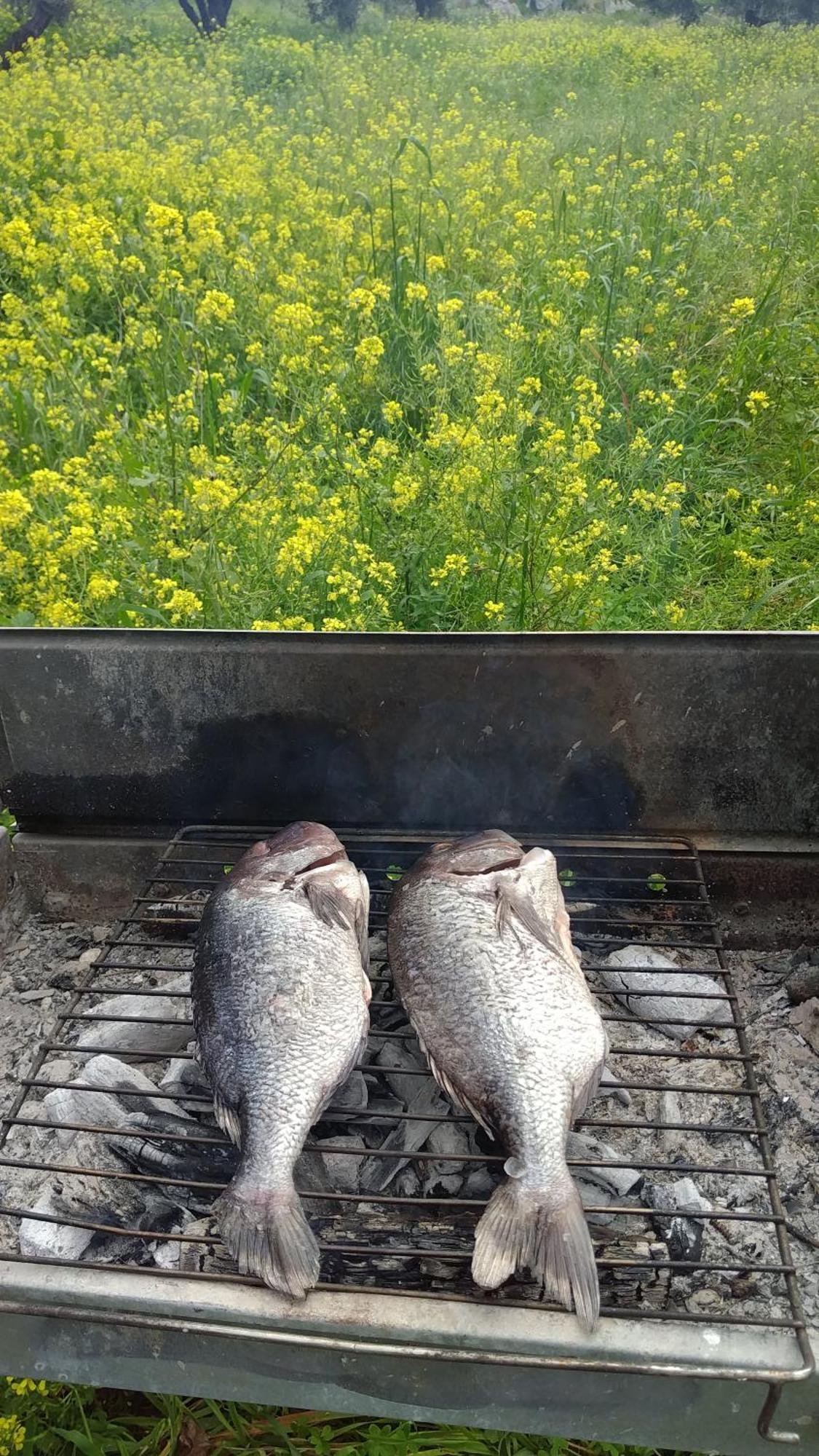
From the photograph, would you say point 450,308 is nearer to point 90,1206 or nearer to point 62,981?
point 62,981

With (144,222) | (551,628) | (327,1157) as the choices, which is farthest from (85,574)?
(327,1157)

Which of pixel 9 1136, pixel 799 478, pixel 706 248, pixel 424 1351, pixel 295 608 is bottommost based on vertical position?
pixel 9 1136

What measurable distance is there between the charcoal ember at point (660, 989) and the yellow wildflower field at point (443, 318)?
1022 millimetres

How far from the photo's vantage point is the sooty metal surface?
165 centimetres

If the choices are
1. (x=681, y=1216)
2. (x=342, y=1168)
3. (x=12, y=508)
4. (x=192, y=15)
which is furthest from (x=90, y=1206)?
(x=192, y=15)

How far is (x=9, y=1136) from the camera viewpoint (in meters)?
2.18

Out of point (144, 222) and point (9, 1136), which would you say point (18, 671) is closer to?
point (9, 1136)

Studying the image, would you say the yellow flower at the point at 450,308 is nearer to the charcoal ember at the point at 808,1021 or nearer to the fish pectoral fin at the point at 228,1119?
the charcoal ember at the point at 808,1021

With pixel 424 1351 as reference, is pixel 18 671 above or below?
above

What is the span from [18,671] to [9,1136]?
1.05 m

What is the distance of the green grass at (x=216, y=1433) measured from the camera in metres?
2.02

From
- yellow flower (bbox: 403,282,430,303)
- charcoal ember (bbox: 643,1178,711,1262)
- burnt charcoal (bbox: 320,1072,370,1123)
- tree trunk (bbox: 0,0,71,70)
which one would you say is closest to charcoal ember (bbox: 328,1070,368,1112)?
burnt charcoal (bbox: 320,1072,370,1123)

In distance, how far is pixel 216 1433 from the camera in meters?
2.09

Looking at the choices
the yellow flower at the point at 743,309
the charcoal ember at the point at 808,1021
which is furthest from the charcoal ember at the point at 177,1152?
the yellow flower at the point at 743,309
